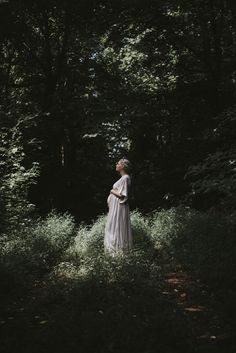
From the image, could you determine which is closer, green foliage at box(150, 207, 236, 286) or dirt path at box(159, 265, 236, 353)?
dirt path at box(159, 265, 236, 353)

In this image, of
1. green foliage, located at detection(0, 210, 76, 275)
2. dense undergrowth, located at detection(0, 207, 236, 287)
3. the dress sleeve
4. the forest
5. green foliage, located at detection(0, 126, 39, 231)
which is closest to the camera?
the forest

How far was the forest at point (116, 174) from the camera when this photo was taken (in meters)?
6.68

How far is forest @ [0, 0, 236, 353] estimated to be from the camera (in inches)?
263

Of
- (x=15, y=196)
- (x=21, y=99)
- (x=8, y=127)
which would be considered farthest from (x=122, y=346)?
(x=21, y=99)

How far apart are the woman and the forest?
53 cm

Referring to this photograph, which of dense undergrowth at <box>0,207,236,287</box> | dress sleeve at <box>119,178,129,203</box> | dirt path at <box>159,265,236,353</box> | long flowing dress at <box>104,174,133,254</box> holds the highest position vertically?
dress sleeve at <box>119,178,129,203</box>

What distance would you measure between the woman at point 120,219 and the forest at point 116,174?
532 mm

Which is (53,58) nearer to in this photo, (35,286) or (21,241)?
(21,241)

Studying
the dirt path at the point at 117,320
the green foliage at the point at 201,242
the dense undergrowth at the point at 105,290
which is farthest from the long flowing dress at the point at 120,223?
the dirt path at the point at 117,320

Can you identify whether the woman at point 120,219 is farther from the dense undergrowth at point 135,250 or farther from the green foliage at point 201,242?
the green foliage at point 201,242

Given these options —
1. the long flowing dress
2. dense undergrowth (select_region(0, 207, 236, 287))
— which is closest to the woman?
the long flowing dress

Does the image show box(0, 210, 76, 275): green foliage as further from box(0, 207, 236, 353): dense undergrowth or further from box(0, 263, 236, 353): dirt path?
box(0, 263, 236, 353): dirt path

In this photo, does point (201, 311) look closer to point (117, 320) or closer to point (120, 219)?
point (117, 320)

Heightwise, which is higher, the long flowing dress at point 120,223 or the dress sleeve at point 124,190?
the dress sleeve at point 124,190
